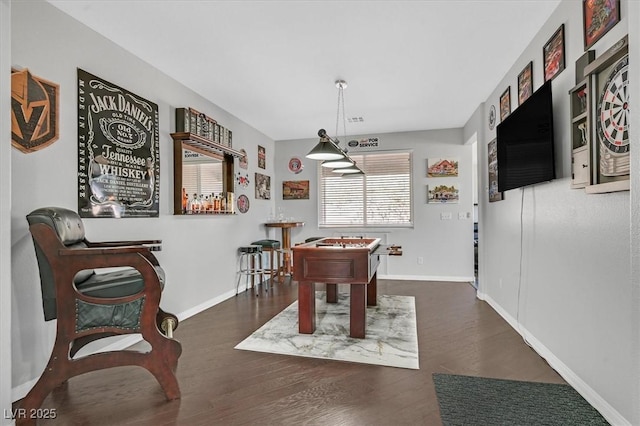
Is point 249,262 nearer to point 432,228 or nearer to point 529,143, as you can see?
point 432,228

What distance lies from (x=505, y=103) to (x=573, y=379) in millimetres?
2870

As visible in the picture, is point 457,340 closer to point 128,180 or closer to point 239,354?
point 239,354

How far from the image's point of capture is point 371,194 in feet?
21.4

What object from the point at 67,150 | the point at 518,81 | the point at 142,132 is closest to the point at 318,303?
the point at 142,132

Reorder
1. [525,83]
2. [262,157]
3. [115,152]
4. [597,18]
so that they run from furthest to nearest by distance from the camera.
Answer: [262,157] → [525,83] → [115,152] → [597,18]

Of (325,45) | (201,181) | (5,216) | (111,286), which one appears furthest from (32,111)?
(325,45)

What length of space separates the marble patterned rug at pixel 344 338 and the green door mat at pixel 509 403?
0.42m

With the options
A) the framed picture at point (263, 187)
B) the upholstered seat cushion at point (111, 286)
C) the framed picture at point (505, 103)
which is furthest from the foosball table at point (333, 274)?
the framed picture at point (263, 187)

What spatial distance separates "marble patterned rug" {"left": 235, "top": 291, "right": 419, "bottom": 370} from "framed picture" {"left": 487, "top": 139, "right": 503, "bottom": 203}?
174 cm

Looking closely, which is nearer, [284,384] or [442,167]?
[284,384]

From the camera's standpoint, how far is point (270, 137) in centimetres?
672

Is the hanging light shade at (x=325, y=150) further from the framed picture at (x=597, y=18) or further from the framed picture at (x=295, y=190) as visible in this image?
the framed picture at (x=295, y=190)

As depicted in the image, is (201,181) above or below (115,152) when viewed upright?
below

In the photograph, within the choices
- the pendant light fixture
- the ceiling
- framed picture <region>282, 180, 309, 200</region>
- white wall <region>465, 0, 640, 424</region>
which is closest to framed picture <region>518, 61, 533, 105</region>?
white wall <region>465, 0, 640, 424</region>
